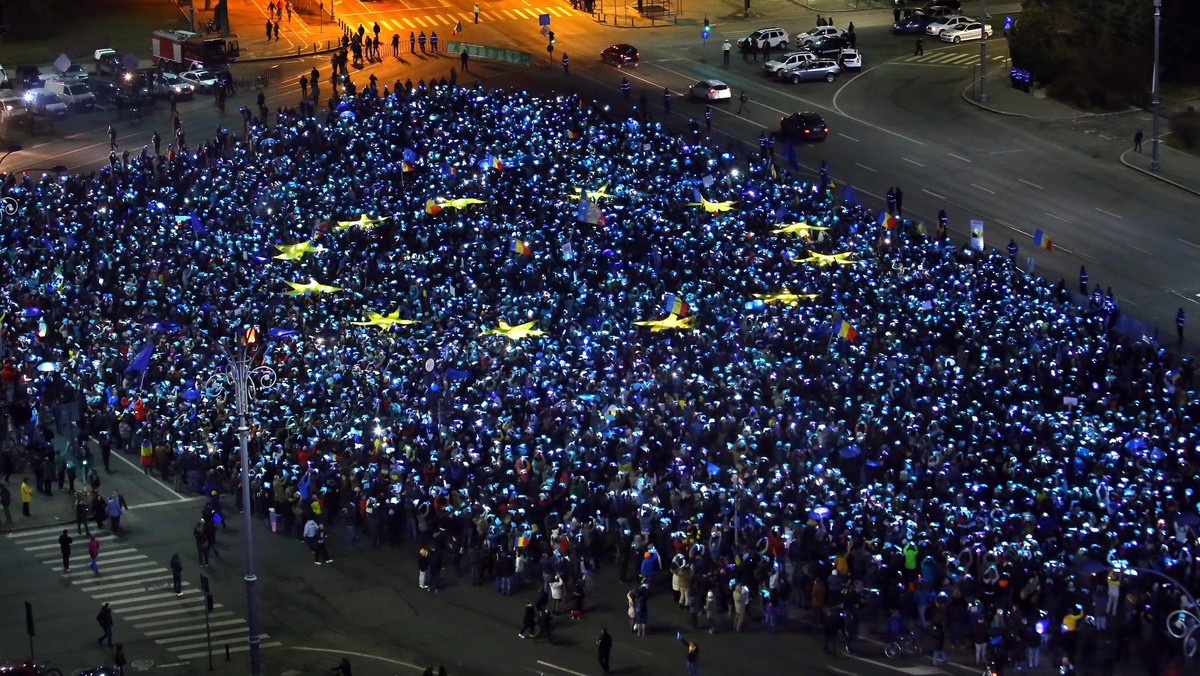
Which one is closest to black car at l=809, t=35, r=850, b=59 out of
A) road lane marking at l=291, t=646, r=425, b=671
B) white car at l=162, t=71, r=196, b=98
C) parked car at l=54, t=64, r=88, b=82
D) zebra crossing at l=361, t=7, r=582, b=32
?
zebra crossing at l=361, t=7, r=582, b=32

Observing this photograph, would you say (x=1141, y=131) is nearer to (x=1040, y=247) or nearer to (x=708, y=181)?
(x=1040, y=247)

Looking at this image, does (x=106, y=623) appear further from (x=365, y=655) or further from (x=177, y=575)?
(x=365, y=655)

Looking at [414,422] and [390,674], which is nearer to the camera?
[390,674]

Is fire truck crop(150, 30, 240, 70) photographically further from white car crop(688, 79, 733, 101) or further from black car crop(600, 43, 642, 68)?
white car crop(688, 79, 733, 101)

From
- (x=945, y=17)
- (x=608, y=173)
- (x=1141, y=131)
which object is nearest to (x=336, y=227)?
(x=608, y=173)

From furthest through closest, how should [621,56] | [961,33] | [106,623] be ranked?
1. [961,33]
2. [621,56]
3. [106,623]

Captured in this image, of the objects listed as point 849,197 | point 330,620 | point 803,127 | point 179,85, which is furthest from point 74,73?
point 330,620
